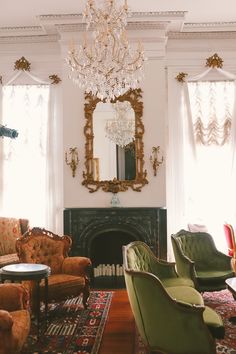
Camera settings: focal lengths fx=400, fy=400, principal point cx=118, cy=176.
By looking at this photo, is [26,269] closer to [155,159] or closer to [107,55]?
[107,55]

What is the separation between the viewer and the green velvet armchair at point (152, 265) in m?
3.75

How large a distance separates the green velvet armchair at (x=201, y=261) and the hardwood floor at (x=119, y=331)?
30.9 inches

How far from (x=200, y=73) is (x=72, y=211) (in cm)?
279

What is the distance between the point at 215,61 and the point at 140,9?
56.3 inches

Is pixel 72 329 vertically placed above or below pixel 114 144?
below

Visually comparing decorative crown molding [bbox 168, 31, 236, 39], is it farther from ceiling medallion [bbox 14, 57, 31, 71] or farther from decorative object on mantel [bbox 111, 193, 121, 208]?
decorative object on mantel [bbox 111, 193, 121, 208]

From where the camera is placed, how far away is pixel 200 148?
596 cm

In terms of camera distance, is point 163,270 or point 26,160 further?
point 26,160

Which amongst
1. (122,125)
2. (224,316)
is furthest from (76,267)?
(122,125)

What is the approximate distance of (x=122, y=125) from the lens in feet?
18.5

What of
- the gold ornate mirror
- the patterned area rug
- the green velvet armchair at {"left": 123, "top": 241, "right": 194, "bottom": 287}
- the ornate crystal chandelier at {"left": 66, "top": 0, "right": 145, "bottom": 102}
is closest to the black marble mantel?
the gold ornate mirror

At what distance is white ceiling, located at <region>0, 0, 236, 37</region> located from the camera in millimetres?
4996

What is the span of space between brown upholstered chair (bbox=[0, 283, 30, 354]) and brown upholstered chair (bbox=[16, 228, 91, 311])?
879mm

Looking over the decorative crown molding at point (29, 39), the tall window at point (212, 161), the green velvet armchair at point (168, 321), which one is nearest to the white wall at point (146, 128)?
the decorative crown molding at point (29, 39)
